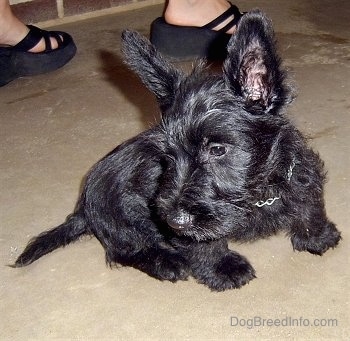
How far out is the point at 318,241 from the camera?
2605 millimetres

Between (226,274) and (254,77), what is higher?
(254,77)

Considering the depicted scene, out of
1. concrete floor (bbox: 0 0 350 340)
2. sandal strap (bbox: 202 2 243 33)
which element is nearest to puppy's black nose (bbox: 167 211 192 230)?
concrete floor (bbox: 0 0 350 340)

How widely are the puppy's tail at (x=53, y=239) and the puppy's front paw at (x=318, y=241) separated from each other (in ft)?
3.18

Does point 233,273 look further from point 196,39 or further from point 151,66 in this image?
point 196,39

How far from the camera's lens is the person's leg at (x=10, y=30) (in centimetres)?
464

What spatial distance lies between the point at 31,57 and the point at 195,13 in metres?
1.28

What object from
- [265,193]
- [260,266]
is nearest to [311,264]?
[260,266]

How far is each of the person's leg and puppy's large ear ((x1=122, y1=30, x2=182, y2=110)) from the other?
2.58 m

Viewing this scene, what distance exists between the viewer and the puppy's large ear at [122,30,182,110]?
232 cm

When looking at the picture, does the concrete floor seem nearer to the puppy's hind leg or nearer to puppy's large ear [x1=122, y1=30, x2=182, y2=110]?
the puppy's hind leg

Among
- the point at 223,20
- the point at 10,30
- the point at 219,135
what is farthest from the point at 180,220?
the point at 10,30

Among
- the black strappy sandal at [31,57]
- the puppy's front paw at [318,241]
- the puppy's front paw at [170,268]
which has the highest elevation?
the puppy's front paw at [318,241]

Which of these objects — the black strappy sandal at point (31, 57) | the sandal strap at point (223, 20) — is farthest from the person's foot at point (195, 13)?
the black strappy sandal at point (31, 57)

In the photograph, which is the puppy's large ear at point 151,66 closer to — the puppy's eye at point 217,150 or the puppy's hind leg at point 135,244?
the puppy's eye at point 217,150
